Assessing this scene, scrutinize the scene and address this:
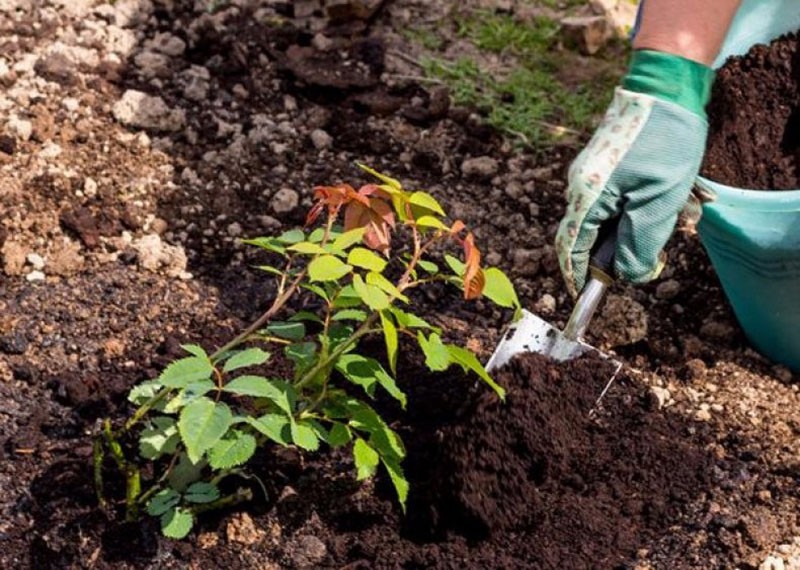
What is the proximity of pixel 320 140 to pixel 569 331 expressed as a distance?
103 cm

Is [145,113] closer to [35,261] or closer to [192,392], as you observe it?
[35,261]

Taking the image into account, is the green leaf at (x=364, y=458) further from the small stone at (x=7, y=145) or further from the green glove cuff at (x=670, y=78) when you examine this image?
the small stone at (x=7, y=145)

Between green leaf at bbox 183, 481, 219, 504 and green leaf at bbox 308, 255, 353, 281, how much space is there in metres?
0.50

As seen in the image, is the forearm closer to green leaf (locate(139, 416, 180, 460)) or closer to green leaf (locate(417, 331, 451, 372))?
green leaf (locate(417, 331, 451, 372))

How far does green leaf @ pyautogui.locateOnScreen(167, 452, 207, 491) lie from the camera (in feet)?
7.51

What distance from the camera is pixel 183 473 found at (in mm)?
2295

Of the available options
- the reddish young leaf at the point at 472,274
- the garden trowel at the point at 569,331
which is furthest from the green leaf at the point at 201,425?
the garden trowel at the point at 569,331

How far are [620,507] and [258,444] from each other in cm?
71

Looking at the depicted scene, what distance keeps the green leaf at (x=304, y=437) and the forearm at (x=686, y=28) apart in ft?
3.41

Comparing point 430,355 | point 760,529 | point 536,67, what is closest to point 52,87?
point 536,67

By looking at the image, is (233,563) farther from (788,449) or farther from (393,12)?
(393,12)

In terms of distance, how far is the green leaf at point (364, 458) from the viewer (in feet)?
7.02

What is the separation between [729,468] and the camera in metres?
2.52

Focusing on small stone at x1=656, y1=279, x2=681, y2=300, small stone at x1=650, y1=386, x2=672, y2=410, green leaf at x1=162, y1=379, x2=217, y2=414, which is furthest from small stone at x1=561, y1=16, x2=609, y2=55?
green leaf at x1=162, y1=379, x2=217, y2=414
